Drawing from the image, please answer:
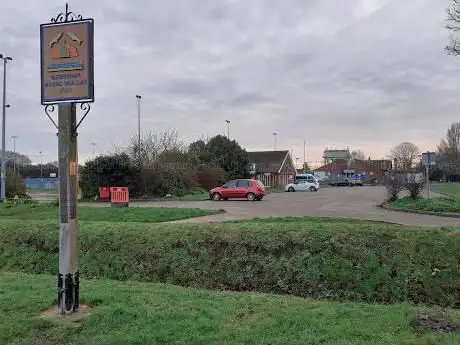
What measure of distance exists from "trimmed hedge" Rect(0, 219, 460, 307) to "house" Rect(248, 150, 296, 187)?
67.0 m

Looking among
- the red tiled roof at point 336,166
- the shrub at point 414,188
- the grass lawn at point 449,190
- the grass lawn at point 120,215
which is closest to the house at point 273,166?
the grass lawn at point 449,190

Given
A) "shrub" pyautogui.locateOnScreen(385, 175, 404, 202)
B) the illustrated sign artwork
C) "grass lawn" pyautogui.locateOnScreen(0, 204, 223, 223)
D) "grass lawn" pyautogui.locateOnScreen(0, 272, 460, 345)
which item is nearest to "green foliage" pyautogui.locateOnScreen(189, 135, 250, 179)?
"shrub" pyautogui.locateOnScreen(385, 175, 404, 202)

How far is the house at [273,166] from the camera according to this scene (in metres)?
79.3

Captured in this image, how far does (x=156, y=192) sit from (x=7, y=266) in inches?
1233

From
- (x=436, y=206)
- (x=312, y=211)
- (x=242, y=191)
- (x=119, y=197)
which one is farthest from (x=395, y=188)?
(x=119, y=197)

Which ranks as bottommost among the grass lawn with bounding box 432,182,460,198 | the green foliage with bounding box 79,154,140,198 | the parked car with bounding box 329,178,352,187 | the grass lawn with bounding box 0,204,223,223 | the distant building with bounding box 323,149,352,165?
the grass lawn with bounding box 432,182,460,198

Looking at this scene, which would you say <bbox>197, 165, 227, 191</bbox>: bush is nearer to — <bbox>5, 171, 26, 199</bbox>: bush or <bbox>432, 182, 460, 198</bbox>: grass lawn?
<bbox>5, 171, 26, 199</bbox>: bush

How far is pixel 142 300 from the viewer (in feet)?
21.0

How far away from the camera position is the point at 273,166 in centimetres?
8319

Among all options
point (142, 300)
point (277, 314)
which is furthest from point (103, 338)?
point (277, 314)

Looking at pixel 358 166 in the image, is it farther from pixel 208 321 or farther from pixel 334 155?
pixel 208 321

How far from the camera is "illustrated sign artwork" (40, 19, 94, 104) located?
19.4 feet

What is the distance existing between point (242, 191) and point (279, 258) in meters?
27.9

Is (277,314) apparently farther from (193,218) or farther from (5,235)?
(193,218)
